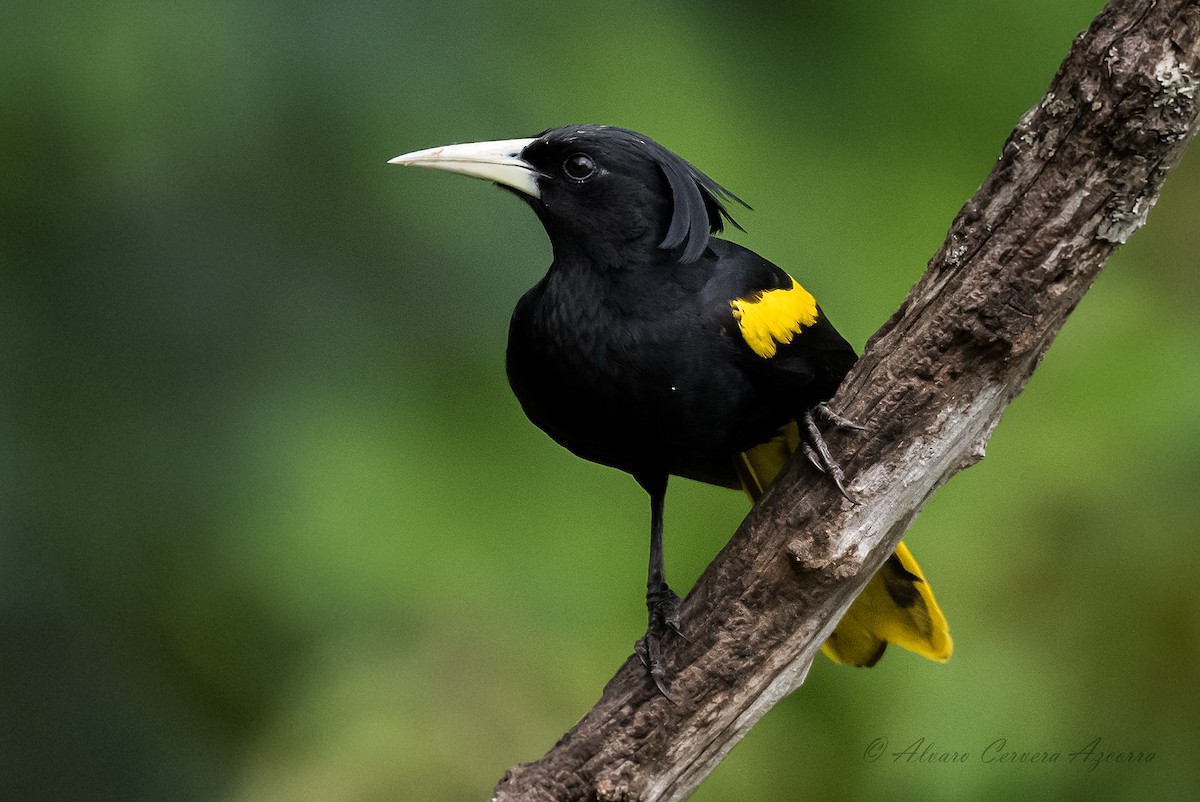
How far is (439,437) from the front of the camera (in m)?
2.78

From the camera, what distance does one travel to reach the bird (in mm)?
2098

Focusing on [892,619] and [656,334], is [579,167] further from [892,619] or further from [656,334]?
[892,619]

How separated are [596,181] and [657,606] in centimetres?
77

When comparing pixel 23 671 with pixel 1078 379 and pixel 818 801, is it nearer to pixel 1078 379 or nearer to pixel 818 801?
pixel 818 801

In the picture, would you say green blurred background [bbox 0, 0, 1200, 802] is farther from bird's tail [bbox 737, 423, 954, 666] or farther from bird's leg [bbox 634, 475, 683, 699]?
bird's tail [bbox 737, 423, 954, 666]

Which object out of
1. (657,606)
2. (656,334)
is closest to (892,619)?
(657,606)

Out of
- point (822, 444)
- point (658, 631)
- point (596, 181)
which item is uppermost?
point (596, 181)

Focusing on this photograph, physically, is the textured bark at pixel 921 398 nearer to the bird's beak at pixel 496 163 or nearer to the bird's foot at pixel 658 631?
the bird's foot at pixel 658 631

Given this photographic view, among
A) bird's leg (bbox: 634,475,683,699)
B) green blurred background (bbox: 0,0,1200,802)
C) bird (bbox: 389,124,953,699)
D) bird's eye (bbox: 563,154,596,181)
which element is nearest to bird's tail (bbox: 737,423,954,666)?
bird (bbox: 389,124,953,699)

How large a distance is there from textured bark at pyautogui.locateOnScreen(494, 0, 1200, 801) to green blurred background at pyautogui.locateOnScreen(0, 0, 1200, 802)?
0.68 metres

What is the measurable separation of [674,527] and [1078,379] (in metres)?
1.00

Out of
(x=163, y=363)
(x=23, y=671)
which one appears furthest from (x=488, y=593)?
(x=23, y=671)

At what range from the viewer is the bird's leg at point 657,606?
2.13 m

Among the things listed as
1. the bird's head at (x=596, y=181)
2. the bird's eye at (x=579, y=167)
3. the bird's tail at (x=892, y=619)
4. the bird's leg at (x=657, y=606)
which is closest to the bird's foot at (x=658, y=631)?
the bird's leg at (x=657, y=606)
